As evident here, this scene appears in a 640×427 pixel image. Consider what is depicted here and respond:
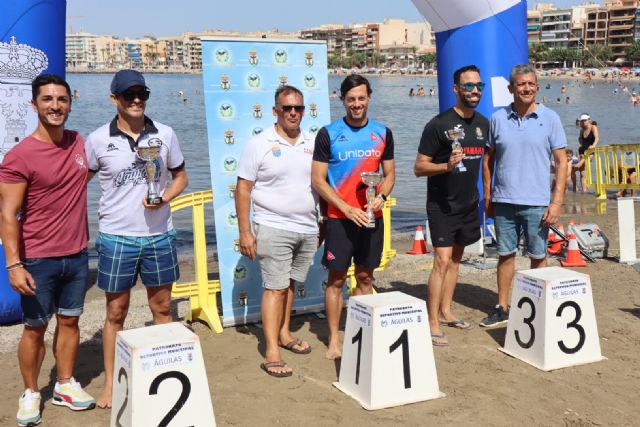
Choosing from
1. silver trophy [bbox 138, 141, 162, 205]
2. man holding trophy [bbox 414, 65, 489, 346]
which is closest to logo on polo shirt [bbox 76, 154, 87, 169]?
silver trophy [bbox 138, 141, 162, 205]

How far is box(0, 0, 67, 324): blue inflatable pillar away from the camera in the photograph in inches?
216

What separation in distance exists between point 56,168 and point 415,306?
2311 mm

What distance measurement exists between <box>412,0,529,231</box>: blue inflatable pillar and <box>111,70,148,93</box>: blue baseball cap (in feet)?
15.4

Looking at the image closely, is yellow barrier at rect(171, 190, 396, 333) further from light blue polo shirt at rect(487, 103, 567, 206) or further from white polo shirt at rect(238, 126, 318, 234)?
light blue polo shirt at rect(487, 103, 567, 206)

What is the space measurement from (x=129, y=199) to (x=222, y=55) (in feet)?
6.50

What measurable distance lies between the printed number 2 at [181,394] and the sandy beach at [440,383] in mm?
597

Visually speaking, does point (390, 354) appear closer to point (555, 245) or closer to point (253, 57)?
point (253, 57)

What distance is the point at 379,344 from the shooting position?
13.4ft

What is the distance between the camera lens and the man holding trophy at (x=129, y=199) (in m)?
3.99

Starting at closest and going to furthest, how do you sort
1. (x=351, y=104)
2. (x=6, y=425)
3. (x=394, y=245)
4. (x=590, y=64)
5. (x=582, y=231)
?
(x=6, y=425)
(x=351, y=104)
(x=582, y=231)
(x=394, y=245)
(x=590, y=64)

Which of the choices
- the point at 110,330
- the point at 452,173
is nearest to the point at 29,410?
the point at 110,330

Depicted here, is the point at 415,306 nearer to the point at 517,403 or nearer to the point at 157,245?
the point at 517,403

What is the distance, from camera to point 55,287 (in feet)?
12.9

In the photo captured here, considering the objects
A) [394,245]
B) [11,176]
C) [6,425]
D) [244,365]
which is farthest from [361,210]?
[394,245]
